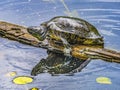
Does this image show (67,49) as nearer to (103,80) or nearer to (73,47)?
(73,47)

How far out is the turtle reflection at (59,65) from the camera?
A: 4.22 metres

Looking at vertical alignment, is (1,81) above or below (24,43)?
below

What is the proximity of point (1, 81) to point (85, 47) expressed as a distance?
1072mm

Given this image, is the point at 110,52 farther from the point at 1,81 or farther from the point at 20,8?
the point at 20,8

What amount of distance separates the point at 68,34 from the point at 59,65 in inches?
17.3

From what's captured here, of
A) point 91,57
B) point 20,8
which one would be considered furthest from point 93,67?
point 20,8

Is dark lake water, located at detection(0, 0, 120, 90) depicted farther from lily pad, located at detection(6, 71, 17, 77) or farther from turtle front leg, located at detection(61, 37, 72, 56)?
turtle front leg, located at detection(61, 37, 72, 56)

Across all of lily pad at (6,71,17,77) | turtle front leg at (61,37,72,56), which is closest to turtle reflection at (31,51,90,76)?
turtle front leg at (61,37,72,56)

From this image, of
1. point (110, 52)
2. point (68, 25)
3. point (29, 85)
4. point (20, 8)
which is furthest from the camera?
point (20, 8)

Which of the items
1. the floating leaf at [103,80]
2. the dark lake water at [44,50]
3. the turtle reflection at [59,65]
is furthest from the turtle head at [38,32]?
the floating leaf at [103,80]

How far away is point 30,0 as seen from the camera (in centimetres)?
670

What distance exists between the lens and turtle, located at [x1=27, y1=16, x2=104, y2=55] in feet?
14.8

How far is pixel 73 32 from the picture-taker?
180 inches

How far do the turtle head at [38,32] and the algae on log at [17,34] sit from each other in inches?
2.6
